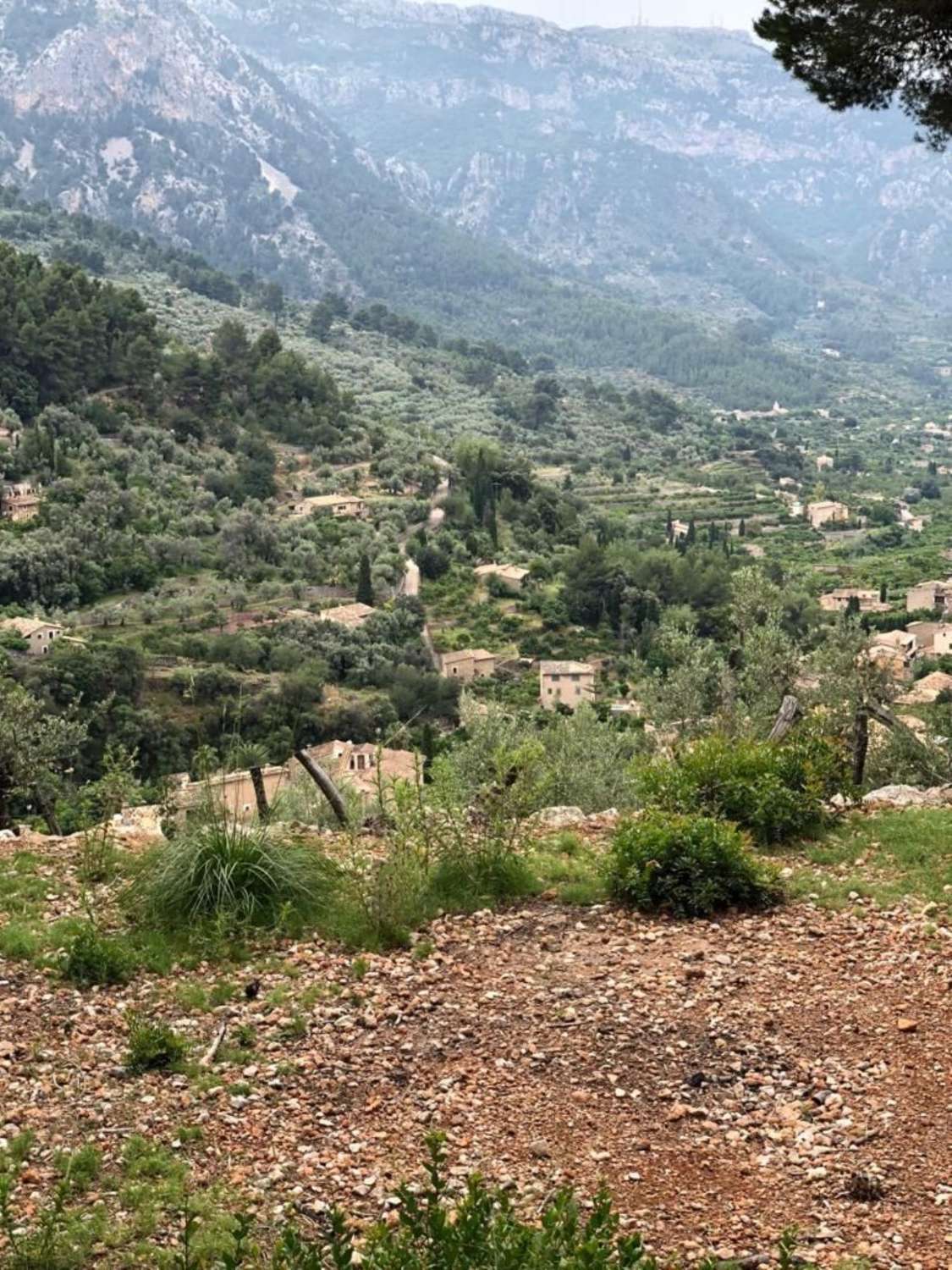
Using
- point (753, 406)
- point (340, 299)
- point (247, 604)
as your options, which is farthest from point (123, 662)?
point (753, 406)

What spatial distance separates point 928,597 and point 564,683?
2589 centimetres

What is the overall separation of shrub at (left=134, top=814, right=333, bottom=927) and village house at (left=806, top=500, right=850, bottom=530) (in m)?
81.5

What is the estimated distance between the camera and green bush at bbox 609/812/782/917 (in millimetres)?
6996

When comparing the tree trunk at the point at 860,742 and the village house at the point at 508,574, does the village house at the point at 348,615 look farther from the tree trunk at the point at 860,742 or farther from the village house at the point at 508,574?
the tree trunk at the point at 860,742

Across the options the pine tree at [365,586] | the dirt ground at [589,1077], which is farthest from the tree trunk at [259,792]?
the pine tree at [365,586]

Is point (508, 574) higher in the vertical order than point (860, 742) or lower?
lower

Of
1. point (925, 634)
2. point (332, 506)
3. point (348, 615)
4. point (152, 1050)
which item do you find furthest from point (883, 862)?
point (332, 506)

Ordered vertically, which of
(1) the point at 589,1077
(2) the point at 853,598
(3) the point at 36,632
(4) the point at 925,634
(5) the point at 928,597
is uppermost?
(1) the point at 589,1077

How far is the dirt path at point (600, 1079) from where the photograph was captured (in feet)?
14.1

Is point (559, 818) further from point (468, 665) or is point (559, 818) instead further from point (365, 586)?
point (365, 586)

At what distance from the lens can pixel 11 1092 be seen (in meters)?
4.90

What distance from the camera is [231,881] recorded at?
21.9 feet

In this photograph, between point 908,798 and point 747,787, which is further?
point 908,798

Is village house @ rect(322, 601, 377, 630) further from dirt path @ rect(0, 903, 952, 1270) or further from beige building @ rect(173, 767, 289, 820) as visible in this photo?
dirt path @ rect(0, 903, 952, 1270)
